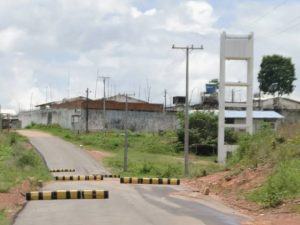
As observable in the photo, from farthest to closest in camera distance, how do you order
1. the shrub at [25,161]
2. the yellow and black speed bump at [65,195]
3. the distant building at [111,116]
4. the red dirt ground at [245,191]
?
the distant building at [111,116] → the shrub at [25,161] → the yellow and black speed bump at [65,195] → the red dirt ground at [245,191]

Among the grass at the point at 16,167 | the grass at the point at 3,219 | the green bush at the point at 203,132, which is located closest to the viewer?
the grass at the point at 3,219

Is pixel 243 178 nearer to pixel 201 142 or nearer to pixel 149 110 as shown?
pixel 201 142

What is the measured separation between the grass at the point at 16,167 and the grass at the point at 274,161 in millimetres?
8673

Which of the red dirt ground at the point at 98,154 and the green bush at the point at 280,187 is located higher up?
the green bush at the point at 280,187

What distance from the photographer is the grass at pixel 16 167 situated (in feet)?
85.1

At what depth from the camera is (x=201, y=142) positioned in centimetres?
7544

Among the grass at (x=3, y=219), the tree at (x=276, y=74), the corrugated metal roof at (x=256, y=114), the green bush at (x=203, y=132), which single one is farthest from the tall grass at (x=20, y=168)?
the tree at (x=276, y=74)

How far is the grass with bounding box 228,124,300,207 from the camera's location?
19.9 metres

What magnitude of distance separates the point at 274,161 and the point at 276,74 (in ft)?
223

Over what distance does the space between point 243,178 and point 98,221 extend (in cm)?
1261

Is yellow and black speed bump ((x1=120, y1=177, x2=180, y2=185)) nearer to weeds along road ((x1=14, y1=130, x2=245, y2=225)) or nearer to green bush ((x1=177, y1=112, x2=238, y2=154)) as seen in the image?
weeds along road ((x1=14, y1=130, x2=245, y2=225))

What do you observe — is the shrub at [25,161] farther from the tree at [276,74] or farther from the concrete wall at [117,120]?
the tree at [276,74]

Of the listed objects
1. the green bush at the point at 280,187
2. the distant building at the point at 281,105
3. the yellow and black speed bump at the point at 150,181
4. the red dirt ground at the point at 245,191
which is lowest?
the yellow and black speed bump at the point at 150,181

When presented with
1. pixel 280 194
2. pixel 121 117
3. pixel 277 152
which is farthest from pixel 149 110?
pixel 280 194
